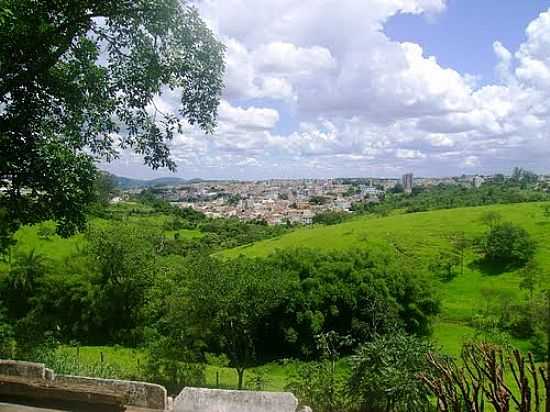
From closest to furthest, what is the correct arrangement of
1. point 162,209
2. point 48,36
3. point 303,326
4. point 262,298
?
point 48,36, point 262,298, point 303,326, point 162,209

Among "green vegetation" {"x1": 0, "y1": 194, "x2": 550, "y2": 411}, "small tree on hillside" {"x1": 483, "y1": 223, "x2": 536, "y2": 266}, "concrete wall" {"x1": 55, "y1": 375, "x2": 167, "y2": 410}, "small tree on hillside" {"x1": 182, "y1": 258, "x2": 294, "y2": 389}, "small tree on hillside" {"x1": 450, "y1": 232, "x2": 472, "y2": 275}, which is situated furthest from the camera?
"small tree on hillside" {"x1": 450, "y1": 232, "x2": 472, "y2": 275}

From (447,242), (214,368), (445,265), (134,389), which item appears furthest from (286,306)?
(447,242)

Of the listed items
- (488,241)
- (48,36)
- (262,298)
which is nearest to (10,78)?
(48,36)

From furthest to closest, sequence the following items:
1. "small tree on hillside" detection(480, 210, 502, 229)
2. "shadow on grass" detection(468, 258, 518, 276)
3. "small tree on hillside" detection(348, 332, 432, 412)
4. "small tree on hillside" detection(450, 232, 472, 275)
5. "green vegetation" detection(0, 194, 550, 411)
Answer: "small tree on hillside" detection(480, 210, 502, 229), "small tree on hillside" detection(450, 232, 472, 275), "shadow on grass" detection(468, 258, 518, 276), "green vegetation" detection(0, 194, 550, 411), "small tree on hillside" detection(348, 332, 432, 412)

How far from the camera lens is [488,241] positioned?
57.2 metres

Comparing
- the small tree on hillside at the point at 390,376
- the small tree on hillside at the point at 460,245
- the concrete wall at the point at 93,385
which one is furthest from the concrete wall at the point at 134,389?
the small tree on hillside at the point at 460,245

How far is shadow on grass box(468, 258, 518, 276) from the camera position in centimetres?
5475

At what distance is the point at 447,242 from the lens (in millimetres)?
63938

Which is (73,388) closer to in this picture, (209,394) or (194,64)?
(209,394)

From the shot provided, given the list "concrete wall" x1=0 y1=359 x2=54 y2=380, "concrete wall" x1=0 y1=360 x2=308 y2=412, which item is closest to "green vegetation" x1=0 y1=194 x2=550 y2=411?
"concrete wall" x1=0 y1=360 x2=308 y2=412

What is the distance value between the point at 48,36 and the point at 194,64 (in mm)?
2147

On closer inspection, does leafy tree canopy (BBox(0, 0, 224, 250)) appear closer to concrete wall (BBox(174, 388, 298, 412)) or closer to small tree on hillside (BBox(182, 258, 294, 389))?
concrete wall (BBox(174, 388, 298, 412))

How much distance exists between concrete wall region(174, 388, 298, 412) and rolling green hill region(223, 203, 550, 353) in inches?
1415

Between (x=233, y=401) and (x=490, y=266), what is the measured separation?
55.3 m
